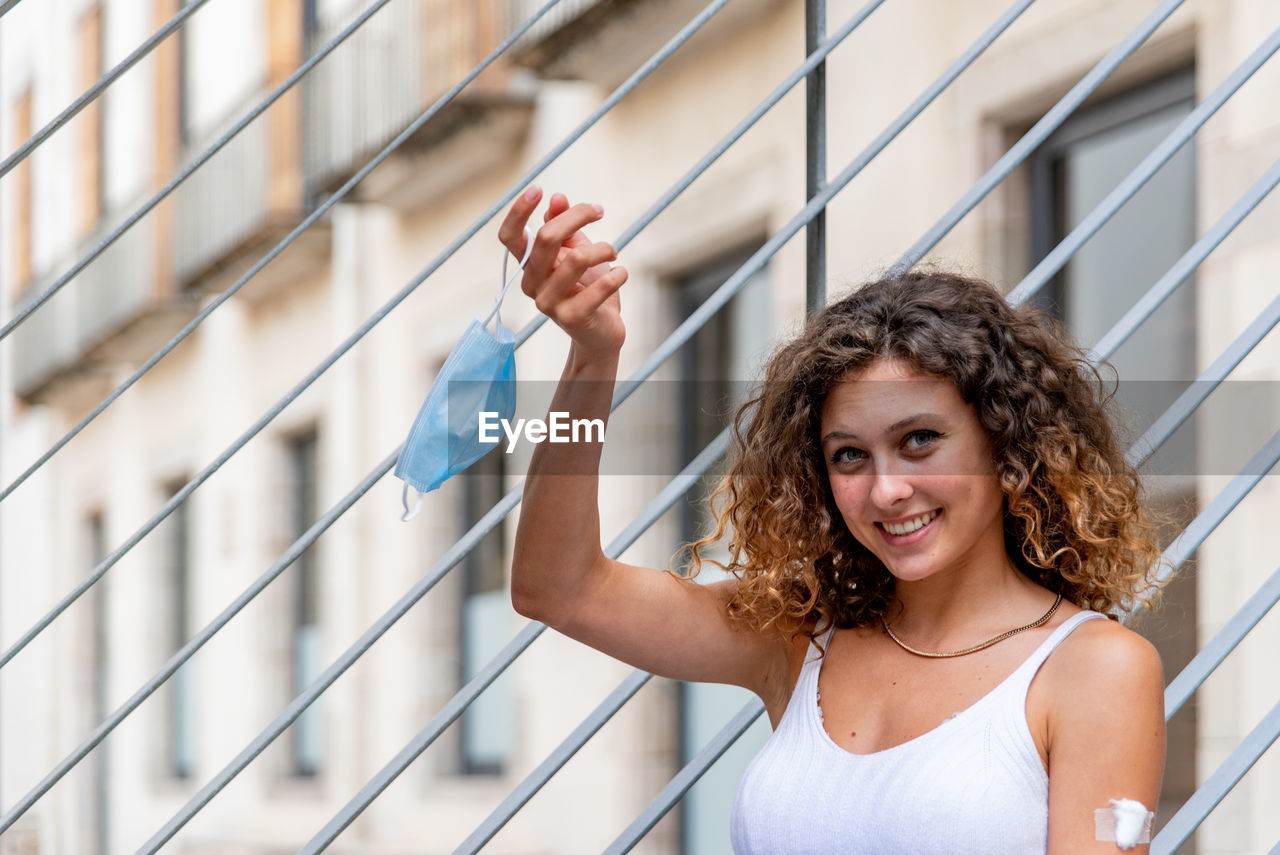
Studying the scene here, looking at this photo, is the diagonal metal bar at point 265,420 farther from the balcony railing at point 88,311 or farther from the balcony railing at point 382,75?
the balcony railing at point 88,311

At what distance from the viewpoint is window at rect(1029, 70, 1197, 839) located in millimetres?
4340

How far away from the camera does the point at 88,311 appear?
14141mm

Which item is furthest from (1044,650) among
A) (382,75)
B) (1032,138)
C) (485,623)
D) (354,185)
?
(382,75)

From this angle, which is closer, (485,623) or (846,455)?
(846,455)

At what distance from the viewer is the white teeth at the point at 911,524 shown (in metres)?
1.61

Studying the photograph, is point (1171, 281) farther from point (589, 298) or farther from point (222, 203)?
point (222, 203)

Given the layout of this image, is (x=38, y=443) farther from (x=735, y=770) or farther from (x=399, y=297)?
(x=399, y=297)

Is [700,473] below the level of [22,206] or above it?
below

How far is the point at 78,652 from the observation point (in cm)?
1440

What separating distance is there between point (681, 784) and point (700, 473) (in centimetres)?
34

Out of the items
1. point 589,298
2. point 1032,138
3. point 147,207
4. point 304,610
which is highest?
point 1032,138

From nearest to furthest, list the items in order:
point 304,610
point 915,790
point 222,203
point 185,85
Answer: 1. point 915,790
2. point 304,610
3. point 222,203
4. point 185,85

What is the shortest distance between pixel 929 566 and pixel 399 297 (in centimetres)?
62

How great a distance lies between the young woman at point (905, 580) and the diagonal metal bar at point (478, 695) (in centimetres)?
9
